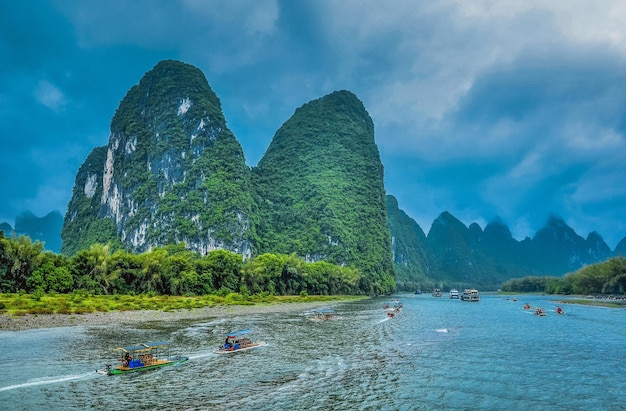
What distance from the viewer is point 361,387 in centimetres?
1739

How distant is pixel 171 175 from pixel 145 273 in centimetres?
7547

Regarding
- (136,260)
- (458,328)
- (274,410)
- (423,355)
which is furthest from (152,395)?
(136,260)

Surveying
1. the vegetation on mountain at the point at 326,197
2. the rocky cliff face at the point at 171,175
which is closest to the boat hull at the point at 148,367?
the rocky cliff face at the point at 171,175

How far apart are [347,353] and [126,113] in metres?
148

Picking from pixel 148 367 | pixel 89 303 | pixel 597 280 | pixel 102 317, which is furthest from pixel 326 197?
pixel 148 367

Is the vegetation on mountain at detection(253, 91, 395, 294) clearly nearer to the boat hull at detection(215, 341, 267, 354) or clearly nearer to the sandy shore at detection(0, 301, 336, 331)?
the sandy shore at detection(0, 301, 336, 331)

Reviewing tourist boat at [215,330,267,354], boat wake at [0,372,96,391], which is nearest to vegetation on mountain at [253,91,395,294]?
tourist boat at [215,330,267,354]

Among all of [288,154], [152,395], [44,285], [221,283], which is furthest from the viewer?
[288,154]

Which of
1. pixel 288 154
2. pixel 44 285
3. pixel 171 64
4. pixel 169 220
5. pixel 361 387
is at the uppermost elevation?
pixel 171 64

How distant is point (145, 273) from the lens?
210 feet

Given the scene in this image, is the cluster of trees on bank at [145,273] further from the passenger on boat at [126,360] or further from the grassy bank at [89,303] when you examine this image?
the passenger on boat at [126,360]

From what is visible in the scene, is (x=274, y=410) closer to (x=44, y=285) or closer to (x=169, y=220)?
(x=44, y=285)

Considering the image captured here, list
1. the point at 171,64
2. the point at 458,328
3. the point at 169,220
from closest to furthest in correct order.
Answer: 1. the point at 458,328
2. the point at 169,220
3. the point at 171,64

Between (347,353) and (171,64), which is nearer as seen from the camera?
(347,353)
